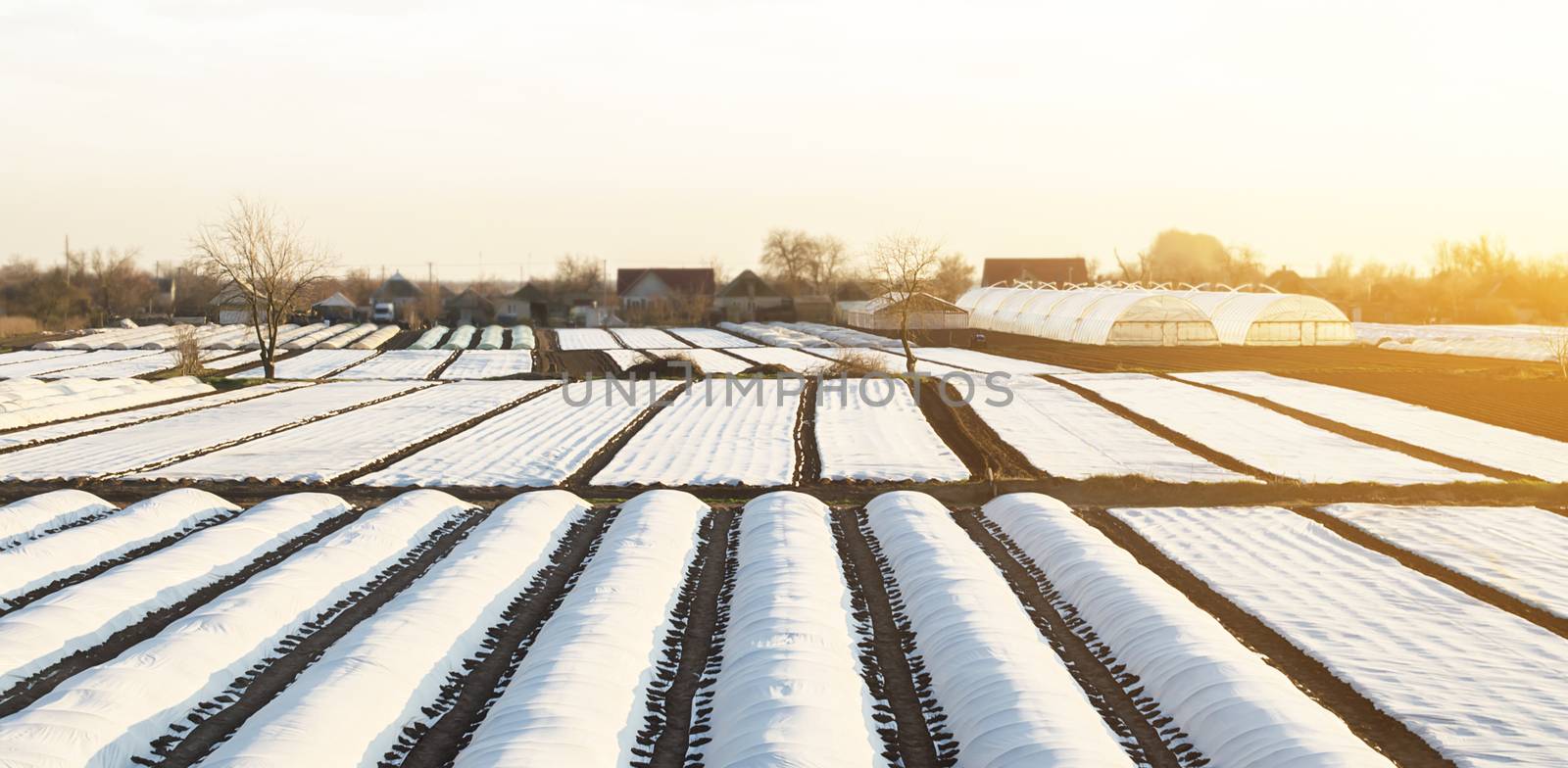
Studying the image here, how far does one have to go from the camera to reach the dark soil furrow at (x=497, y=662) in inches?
329

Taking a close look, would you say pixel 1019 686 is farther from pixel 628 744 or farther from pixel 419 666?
pixel 419 666

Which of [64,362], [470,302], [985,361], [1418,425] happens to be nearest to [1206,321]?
[985,361]

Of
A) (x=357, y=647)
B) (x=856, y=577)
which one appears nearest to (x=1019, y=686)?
(x=856, y=577)

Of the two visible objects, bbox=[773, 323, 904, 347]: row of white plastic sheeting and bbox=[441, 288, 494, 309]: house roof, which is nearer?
bbox=[773, 323, 904, 347]: row of white plastic sheeting

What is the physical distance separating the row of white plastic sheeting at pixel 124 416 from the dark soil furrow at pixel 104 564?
9.82m

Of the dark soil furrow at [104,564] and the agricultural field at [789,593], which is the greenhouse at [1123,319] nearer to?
the agricultural field at [789,593]

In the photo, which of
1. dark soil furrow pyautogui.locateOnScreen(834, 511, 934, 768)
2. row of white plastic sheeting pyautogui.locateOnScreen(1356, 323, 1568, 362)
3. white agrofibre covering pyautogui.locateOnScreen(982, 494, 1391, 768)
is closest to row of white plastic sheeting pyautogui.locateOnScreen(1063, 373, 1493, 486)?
white agrofibre covering pyautogui.locateOnScreen(982, 494, 1391, 768)

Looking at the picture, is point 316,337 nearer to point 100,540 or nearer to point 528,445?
point 528,445

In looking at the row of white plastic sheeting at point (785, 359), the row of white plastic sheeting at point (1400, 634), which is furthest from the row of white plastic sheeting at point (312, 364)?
the row of white plastic sheeting at point (1400, 634)

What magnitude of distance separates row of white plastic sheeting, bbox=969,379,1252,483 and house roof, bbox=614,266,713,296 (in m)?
61.0

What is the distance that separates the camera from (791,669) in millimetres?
8914

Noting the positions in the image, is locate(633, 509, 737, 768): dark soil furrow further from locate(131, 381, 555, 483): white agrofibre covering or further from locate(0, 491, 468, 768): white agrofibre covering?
locate(131, 381, 555, 483): white agrofibre covering

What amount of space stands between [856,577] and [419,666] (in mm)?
5091

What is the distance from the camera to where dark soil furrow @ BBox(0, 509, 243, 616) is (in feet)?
38.8
